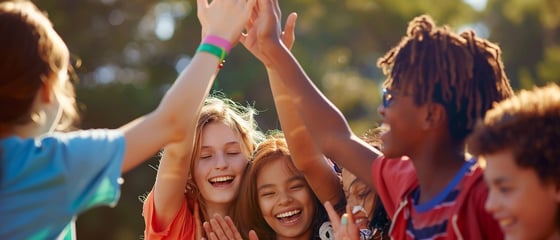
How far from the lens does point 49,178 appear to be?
9.11 ft

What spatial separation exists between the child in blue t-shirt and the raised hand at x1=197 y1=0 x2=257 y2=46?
264 millimetres

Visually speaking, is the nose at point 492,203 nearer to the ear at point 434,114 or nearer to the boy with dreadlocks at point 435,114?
the boy with dreadlocks at point 435,114

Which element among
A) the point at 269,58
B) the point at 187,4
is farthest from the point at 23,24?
the point at 187,4

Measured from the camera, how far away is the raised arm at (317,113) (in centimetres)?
342

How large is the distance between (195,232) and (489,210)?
1871mm

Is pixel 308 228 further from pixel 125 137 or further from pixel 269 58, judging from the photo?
pixel 125 137

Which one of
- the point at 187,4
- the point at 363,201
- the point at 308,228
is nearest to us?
the point at 363,201

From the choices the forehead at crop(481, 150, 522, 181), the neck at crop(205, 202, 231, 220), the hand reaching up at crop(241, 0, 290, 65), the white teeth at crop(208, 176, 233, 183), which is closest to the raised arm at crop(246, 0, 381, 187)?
the hand reaching up at crop(241, 0, 290, 65)

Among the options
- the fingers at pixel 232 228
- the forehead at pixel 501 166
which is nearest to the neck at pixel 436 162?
the forehead at pixel 501 166

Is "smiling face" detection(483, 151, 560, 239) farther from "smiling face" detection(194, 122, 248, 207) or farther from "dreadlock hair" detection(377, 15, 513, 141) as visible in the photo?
"smiling face" detection(194, 122, 248, 207)

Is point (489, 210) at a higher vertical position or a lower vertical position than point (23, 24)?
higher

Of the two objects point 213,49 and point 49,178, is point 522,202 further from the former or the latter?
point 49,178

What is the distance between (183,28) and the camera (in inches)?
511

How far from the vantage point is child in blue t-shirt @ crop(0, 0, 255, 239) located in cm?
279
